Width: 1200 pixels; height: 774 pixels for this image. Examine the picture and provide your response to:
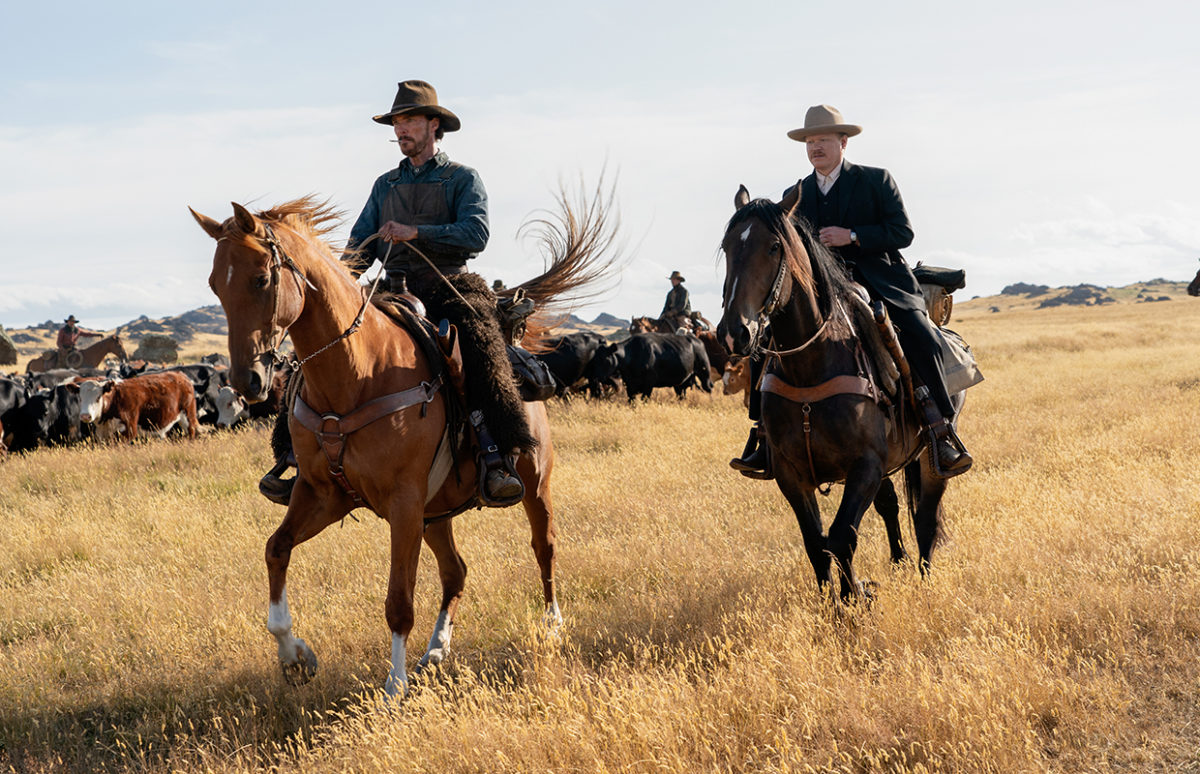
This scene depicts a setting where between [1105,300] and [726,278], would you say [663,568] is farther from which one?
[1105,300]

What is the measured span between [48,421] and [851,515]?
17.3m

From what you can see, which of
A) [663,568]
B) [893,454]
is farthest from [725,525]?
[893,454]

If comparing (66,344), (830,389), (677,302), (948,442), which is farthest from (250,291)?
(66,344)

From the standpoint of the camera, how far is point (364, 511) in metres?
11.1

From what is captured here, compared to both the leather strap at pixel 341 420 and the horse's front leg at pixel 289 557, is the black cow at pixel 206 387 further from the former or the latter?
the leather strap at pixel 341 420

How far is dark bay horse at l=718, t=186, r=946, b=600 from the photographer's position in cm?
556

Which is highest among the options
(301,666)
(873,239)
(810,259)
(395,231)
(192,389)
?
(395,231)

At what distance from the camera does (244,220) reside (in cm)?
456

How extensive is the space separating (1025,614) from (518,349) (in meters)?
3.71

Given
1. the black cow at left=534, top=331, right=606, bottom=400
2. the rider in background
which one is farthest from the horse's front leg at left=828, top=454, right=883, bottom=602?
the rider in background

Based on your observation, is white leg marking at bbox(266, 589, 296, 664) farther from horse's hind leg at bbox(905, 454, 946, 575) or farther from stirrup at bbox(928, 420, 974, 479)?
horse's hind leg at bbox(905, 454, 946, 575)

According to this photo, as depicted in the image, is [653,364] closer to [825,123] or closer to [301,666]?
[825,123]

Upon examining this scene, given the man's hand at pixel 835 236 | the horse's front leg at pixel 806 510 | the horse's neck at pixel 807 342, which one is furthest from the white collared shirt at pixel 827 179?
the horse's front leg at pixel 806 510

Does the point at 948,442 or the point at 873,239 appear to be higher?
the point at 873,239
